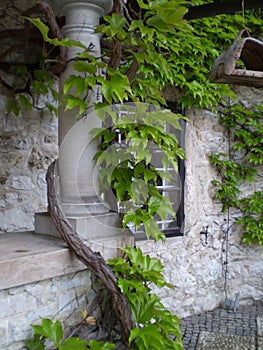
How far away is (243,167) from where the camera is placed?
4.49 metres

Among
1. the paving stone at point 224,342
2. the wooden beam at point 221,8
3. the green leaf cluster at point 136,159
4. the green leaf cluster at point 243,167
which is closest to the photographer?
the green leaf cluster at point 136,159

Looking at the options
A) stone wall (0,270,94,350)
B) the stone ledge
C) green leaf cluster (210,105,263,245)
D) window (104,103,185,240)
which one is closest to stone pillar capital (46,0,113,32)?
the stone ledge

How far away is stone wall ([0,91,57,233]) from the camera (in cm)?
314

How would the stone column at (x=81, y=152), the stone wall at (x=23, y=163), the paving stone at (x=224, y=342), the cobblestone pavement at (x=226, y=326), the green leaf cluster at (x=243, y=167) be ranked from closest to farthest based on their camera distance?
the stone column at (x=81, y=152), the stone wall at (x=23, y=163), the paving stone at (x=224, y=342), the cobblestone pavement at (x=226, y=326), the green leaf cluster at (x=243, y=167)

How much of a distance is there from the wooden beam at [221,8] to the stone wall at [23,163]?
134cm

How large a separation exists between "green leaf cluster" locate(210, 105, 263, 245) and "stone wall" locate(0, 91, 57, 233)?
1.82 metres

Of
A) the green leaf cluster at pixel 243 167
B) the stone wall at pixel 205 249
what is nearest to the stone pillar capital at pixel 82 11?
the stone wall at pixel 205 249

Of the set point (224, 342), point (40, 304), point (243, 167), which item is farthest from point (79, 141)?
point (243, 167)

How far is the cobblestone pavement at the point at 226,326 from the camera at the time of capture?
3513mm

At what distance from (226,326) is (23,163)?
232 centimetres

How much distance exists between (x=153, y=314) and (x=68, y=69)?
1379 mm

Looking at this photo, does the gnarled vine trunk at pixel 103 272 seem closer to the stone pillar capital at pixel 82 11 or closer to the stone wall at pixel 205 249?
the stone pillar capital at pixel 82 11

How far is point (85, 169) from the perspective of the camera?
234cm

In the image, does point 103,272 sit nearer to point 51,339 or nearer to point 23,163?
point 51,339
